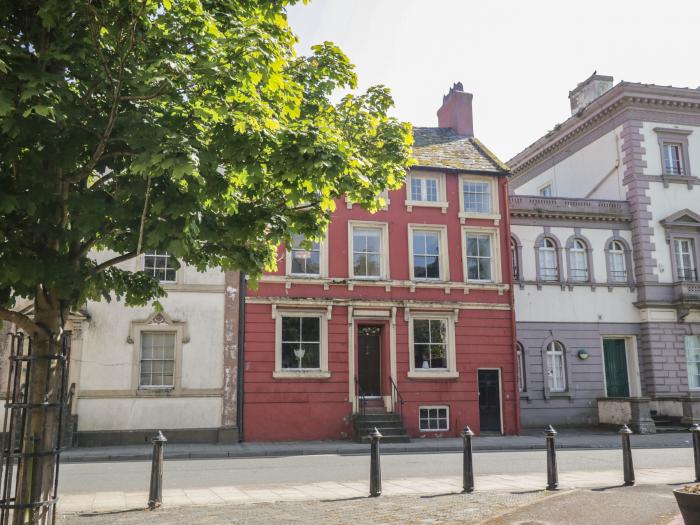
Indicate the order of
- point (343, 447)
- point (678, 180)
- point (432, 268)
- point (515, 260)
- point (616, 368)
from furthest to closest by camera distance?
point (678, 180) → point (616, 368) → point (515, 260) → point (432, 268) → point (343, 447)

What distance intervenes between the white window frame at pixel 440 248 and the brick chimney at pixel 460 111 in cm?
548

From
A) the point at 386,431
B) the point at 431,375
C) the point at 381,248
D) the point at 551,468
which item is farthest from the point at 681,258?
the point at 551,468

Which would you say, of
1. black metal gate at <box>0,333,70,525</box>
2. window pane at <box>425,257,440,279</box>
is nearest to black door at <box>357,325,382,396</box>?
window pane at <box>425,257,440,279</box>

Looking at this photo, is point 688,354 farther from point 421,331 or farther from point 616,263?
point 421,331

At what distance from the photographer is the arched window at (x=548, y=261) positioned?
24.9 m

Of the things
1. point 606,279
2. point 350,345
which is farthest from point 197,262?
point 606,279

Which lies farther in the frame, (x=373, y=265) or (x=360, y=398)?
(x=373, y=265)

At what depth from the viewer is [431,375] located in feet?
70.4

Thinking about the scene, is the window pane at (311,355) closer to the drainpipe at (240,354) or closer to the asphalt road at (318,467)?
the drainpipe at (240,354)

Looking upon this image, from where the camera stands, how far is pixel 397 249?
72.6 ft

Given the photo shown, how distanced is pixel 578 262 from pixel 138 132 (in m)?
22.5

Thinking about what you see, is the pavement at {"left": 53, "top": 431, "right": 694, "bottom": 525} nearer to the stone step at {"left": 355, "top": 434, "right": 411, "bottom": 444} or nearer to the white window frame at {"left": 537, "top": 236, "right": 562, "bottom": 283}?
the stone step at {"left": 355, "top": 434, "right": 411, "bottom": 444}

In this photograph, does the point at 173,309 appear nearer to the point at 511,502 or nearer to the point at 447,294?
the point at 447,294

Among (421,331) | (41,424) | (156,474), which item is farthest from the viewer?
(421,331)
